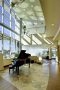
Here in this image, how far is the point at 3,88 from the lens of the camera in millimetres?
4922

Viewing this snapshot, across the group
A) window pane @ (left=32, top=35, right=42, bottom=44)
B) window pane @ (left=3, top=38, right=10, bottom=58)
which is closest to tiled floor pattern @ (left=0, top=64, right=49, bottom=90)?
window pane @ (left=3, top=38, right=10, bottom=58)

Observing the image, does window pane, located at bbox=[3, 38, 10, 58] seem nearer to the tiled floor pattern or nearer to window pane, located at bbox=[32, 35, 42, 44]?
the tiled floor pattern

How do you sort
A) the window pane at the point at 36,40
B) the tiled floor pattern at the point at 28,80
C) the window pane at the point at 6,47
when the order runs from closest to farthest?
the tiled floor pattern at the point at 28,80 → the window pane at the point at 6,47 → the window pane at the point at 36,40

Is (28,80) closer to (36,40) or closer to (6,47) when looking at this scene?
(6,47)

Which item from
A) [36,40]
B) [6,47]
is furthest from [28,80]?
[36,40]

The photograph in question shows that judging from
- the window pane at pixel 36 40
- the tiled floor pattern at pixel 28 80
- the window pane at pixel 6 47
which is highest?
the window pane at pixel 36 40

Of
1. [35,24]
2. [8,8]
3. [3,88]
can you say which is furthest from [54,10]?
[35,24]

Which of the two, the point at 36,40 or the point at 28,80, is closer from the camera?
the point at 28,80

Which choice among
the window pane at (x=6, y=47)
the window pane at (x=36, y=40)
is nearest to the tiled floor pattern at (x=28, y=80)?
the window pane at (x=6, y=47)

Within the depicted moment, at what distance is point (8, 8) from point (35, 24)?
5369mm

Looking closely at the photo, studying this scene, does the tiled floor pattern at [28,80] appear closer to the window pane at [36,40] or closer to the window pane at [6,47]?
the window pane at [6,47]

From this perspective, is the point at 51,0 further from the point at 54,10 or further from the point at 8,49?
the point at 8,49

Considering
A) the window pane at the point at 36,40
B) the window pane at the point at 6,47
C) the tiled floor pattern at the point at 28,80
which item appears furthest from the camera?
the window pane at the point at 36,40

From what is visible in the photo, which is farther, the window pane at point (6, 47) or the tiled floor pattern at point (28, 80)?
the window pane at point (6, 47)
